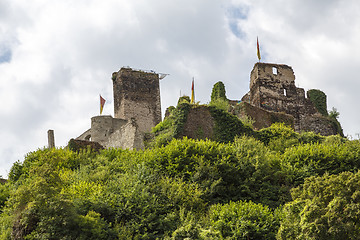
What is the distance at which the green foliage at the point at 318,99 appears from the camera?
40.9 metres

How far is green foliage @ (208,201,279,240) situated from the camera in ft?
63.8

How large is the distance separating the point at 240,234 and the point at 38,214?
22.1ft

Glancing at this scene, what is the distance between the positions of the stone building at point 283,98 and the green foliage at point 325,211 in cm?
2073

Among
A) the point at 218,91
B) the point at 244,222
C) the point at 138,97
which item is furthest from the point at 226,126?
the point at 244,222

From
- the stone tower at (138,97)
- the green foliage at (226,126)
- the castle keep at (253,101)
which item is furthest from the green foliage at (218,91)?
the green foliage at (226,126)

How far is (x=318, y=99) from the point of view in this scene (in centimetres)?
4128

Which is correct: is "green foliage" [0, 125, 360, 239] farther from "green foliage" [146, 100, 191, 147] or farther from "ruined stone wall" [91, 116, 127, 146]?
"ruined stone wall" [91, 116, 127, 146]

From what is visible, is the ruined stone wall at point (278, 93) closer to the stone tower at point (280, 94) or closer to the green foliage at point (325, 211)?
the stone tower at point (280, 94)

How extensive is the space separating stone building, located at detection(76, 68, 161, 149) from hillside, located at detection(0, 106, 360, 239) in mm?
6010

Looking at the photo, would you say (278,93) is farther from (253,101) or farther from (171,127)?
(171,127)

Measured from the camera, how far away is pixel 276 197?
23.9 metres

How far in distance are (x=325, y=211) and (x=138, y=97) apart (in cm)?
2477

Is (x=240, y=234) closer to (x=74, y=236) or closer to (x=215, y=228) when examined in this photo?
(x=215, y=228)

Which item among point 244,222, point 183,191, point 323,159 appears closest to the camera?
point 244,222
